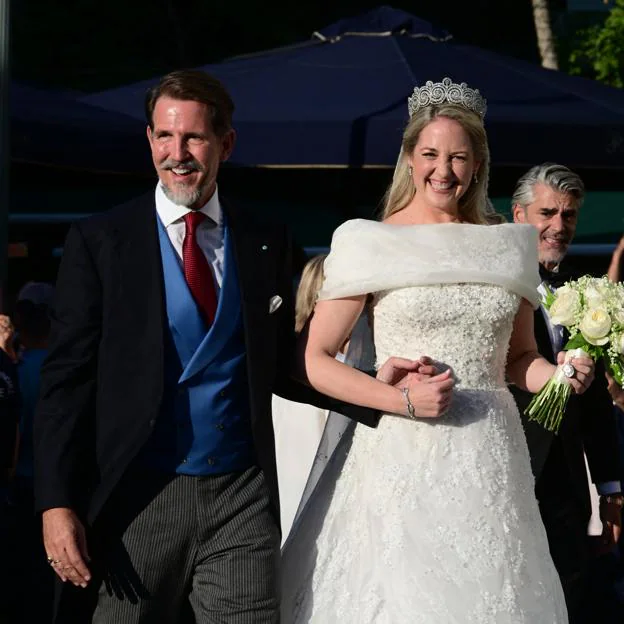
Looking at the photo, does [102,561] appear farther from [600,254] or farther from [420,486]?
[600,254]

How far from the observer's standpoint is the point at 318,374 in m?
4.41

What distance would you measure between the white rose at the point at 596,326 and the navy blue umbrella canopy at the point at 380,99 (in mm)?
3726

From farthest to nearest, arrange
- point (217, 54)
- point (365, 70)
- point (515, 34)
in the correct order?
point (515, 34), point (217, 54), point (365, 70)

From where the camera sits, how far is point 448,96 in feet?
15.4

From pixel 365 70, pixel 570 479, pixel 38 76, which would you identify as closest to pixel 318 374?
pixel 570 479

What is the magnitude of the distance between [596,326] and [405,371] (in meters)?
0.62

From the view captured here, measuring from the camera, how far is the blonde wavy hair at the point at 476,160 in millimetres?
4625

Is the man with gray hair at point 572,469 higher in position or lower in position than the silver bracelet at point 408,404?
lower

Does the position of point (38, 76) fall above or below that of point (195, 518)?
above

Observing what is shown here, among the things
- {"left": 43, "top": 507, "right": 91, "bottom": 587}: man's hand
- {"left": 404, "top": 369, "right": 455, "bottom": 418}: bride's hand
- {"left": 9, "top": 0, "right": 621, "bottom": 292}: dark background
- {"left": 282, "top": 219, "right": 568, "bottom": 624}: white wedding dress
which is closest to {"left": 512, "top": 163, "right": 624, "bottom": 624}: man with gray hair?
{"left": 282, "top": 219, "right": 568, "bottom": 624}: white wedding dress

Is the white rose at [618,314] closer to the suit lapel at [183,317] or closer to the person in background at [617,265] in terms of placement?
the suit lapel at [183,317]

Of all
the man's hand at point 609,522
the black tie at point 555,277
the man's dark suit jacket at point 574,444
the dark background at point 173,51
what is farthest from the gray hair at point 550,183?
the dark background at point 173,51

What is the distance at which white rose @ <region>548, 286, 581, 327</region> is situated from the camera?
4.67m

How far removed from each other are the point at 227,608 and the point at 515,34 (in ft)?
67.4
